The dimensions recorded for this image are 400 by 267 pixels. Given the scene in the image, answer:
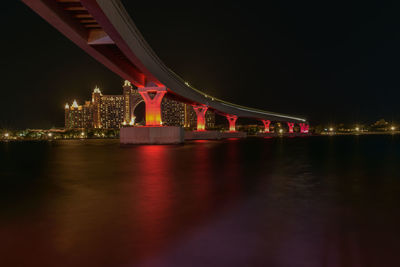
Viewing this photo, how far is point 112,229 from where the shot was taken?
5156 millimetres

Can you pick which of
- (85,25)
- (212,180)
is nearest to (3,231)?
(212,180)

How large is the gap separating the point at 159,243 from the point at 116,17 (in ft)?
56.3

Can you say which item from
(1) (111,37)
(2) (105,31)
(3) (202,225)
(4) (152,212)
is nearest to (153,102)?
(1) (111,37)

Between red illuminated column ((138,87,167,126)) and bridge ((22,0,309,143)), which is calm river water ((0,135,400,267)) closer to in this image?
bridge ((22,0,309,143))

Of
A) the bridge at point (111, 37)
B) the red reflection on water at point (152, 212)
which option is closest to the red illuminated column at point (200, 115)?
the bridge at point (111, 37)

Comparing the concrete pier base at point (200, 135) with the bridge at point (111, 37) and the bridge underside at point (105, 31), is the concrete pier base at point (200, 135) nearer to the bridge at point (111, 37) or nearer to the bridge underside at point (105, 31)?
the bridge at point (111, 37)

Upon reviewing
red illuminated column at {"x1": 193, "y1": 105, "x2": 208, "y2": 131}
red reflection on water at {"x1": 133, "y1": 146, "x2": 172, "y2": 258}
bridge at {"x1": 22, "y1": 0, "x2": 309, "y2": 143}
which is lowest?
red reflection on water at {"x1": 133, "y1": 146, "x2": 172, "y2": 258}

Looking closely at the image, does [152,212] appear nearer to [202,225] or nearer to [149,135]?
[202,225]

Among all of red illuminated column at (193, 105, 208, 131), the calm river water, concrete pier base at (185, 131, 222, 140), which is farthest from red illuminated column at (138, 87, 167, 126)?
the calm river water

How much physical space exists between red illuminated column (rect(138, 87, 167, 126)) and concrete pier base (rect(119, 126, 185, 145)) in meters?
2.36

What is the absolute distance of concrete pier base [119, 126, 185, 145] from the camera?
39688 millimetres

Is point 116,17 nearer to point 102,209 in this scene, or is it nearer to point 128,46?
point 128,46

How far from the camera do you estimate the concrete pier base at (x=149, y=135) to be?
39.7 metres

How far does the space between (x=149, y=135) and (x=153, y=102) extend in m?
4.93
